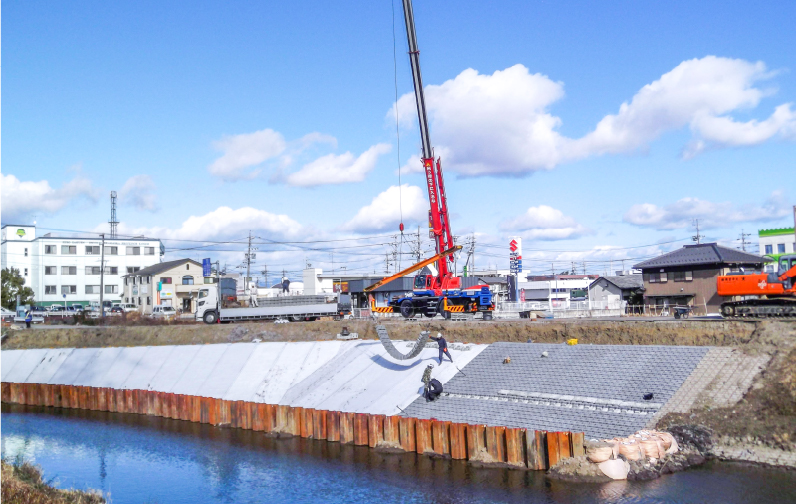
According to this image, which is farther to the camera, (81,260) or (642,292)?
(81,260)

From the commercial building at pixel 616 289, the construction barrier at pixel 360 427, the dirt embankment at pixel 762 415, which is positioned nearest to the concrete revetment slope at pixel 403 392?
the construction barrier at pixel 360 427

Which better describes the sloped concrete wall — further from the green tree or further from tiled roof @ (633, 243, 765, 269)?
the green tree

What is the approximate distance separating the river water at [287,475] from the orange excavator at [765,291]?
17.4 m

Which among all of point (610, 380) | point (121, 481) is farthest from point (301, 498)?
point (610, 380)

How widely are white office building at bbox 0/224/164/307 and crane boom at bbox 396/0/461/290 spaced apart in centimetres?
7377

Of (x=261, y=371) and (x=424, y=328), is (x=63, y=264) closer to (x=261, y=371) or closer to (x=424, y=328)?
(x=261, y=371)

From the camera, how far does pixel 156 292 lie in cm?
8881

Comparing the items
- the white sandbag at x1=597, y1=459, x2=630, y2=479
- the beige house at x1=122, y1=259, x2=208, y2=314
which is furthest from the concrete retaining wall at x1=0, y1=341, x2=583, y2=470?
the beige house at x1=122, y1=259, x2=208, y2=314

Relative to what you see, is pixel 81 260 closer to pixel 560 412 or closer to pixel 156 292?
pixel 156 292

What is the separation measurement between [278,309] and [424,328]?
17.4 meters

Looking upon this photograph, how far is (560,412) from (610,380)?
9.76ft

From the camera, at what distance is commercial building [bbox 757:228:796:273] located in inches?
3501

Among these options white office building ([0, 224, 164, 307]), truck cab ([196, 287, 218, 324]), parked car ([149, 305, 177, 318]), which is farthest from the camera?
white office building ([0, 224, 164, 307])

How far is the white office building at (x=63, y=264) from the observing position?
322 feet
